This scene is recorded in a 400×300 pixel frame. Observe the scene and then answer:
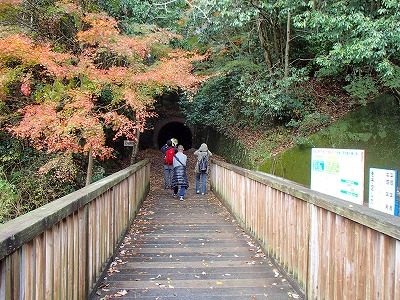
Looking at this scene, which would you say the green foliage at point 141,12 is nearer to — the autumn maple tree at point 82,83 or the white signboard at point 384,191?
the autumn maple tree at point 82,83

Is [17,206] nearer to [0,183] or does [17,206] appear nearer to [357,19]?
[0,183]

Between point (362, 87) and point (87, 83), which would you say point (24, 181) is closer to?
point (87, 83)

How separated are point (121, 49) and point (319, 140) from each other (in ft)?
21.1

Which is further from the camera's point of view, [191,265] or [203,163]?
[203,163]

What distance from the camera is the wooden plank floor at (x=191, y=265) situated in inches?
131

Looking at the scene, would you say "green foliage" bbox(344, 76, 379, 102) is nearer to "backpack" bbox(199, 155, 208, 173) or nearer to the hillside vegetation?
the hillside vegetation

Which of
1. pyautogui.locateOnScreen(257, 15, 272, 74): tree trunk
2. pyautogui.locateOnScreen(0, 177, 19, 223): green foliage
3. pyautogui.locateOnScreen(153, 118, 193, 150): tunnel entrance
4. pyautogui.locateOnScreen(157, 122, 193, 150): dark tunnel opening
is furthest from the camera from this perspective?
pyautogui.locateOnScreen(157, 122, 193, 150): dark tunnel opening

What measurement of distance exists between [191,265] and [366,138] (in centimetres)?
846

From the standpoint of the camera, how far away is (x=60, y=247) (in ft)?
7.17

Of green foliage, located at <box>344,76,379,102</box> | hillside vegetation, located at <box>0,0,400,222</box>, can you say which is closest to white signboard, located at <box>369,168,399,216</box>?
hillside vegetation, located at <box>0,0,400,222</box>

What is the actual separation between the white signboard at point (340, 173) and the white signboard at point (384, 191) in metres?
0.13

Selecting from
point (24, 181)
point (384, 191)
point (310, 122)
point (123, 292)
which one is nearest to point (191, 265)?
point (123, 292)

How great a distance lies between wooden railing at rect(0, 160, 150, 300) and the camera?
5.05 ft

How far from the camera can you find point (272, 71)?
11555 mm
